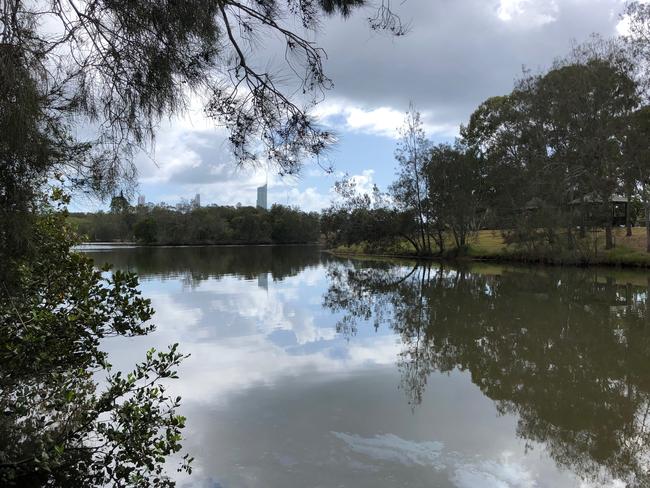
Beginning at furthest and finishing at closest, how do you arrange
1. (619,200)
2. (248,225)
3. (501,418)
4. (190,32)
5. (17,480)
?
(248,225), (619,200), (501,418), (17,480), (190,32)

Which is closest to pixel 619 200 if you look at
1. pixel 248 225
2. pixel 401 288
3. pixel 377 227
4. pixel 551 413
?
pixel 377 227

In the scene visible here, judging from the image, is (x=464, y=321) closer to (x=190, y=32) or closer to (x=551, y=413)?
(x=551, y=413)

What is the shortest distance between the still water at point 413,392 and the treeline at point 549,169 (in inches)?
499

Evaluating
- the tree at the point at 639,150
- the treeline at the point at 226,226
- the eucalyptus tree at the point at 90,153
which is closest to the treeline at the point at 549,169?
the tree at the point at 639,150

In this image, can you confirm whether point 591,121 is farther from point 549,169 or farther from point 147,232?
point 147,232

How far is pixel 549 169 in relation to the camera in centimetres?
2545

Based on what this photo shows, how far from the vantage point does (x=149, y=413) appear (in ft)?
10.3

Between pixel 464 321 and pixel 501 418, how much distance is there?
5537mm

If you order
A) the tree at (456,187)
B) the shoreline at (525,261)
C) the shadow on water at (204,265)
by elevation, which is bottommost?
the shadow on water at (204,265)

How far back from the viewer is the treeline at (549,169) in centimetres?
2266

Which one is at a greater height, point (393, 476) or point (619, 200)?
point (619, 200)

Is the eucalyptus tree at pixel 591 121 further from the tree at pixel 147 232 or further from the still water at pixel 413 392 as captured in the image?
the tree at pixel 147 232

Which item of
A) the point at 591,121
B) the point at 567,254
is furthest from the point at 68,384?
the point at 591,121

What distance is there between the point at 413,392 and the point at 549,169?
22741mm
